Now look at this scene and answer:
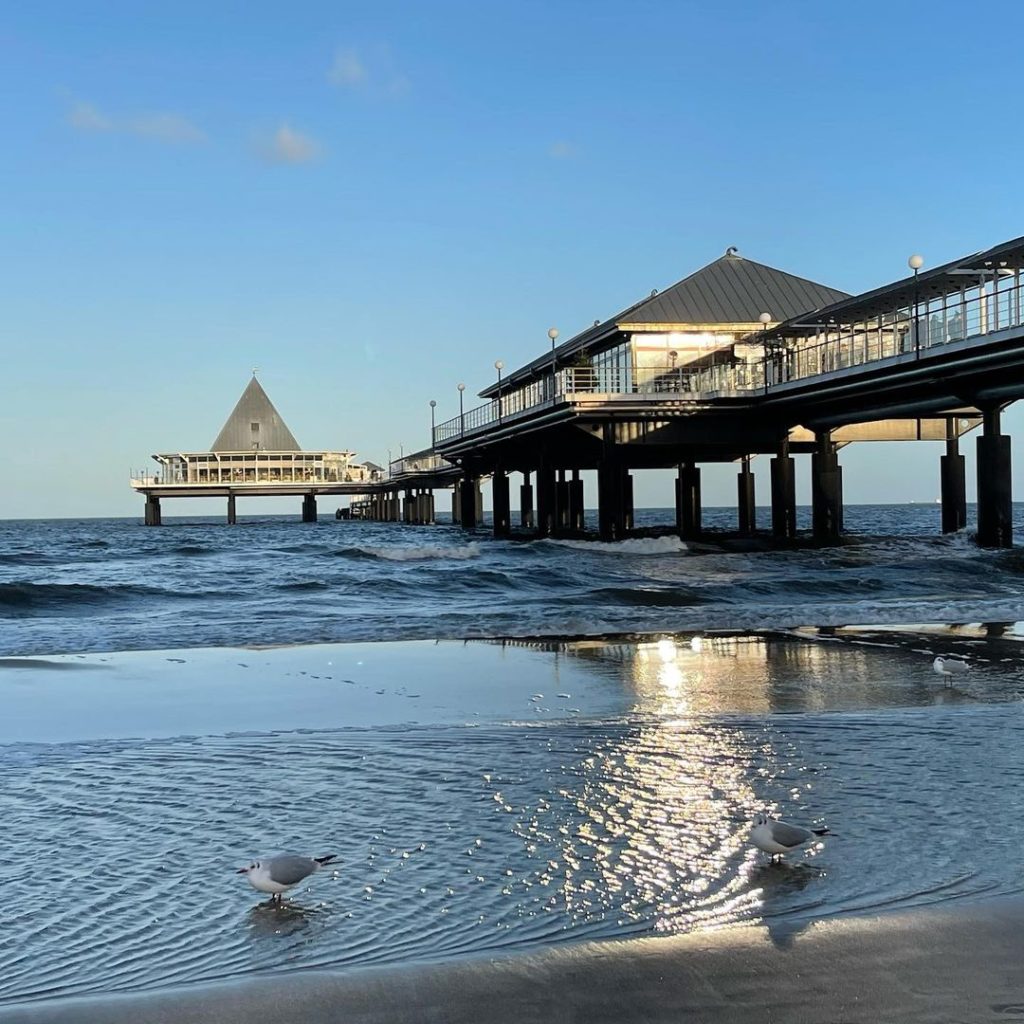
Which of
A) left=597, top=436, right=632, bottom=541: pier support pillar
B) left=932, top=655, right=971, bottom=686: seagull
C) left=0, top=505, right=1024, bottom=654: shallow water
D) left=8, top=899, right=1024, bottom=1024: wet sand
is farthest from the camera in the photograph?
left=597, top=436, right=632, bottom=541: pier support pillar

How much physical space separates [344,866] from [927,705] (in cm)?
552

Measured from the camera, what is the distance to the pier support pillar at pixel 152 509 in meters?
105

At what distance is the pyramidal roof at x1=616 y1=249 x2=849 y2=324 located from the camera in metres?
41.8

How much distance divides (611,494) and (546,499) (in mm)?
13774

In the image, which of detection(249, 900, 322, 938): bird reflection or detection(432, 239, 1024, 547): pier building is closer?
detection(249, 900, 322, 938): bird reflection

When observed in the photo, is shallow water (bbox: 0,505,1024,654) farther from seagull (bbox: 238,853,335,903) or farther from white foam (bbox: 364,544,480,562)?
seagull (bbox: 238,853,335,903)

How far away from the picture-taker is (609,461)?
36.6m

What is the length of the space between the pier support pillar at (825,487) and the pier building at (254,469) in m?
69.5

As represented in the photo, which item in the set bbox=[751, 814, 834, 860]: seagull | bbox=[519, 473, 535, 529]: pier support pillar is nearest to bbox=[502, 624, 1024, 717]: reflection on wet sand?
bbox=[751, 814, 834, 860]: seagull

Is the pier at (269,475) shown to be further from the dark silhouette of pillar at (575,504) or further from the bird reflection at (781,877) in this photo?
the bird reflection at (781,877)

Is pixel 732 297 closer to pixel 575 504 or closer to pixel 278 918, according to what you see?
pixel 575 504

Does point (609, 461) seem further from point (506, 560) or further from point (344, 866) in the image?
point (344, 866)

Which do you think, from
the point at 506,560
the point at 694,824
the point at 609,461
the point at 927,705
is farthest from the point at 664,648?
the point at 609,461

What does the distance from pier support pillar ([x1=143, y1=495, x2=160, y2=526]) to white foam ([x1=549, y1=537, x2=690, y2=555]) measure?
71.9 metres
